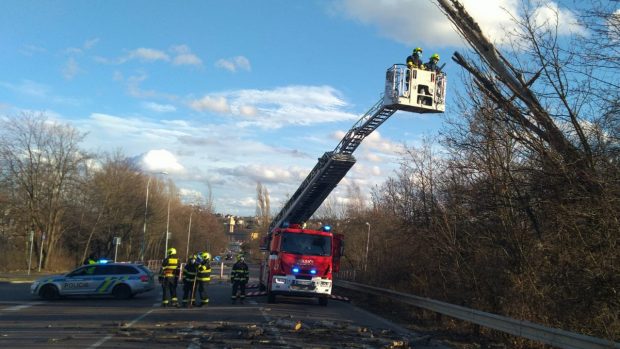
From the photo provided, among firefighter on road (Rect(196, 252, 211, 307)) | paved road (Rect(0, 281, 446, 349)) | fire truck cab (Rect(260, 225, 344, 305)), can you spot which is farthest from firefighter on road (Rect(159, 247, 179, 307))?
fire truck cab (Rect(260, 225, 344, 305))

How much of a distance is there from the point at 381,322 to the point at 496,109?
20.4ft

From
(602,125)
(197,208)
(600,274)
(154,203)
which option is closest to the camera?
(600,274)

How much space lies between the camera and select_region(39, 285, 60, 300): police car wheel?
1955 cm

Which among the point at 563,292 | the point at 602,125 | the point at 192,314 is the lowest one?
the point at 192,314

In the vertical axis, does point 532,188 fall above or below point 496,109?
below

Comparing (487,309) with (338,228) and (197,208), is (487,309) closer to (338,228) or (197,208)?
(338,228)


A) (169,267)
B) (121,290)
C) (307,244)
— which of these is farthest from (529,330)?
(121,290)

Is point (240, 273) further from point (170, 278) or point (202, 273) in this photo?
point (170, 278)

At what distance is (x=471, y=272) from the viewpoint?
598 inches

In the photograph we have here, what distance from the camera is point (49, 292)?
1956 cm

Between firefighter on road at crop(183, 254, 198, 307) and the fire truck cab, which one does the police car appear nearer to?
firefighter on road at crop(183, 254, 198, 307)

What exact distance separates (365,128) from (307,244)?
14.8 ft

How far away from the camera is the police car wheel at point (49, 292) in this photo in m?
19.5

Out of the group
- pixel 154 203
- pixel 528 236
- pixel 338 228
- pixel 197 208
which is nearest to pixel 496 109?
pixel 528 236
